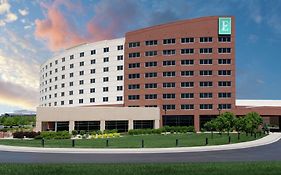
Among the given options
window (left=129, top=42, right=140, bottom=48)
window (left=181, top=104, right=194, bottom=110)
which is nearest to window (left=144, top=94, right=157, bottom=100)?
window (left=181, top=104, right=194, bottom=110)

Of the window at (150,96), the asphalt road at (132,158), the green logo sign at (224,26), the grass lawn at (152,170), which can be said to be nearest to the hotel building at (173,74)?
the green logo sign at (224,26)

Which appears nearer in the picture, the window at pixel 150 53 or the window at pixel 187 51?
the window at pixel 187 51

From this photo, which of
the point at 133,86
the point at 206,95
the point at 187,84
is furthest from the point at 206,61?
the point at 133,86

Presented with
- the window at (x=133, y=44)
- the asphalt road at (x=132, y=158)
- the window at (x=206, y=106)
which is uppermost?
the window at (x=133, y=44)

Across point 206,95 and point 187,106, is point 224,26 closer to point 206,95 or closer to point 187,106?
point 206,95

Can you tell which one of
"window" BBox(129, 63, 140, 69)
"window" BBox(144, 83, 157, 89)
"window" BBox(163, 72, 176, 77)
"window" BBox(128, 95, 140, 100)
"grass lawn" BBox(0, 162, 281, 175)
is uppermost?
"window" BBox(129, 63, 140, 69)

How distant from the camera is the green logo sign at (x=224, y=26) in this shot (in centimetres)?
8325

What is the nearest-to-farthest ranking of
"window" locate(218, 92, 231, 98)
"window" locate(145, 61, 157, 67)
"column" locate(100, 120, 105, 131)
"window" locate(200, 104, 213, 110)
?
"column" locate(100, 120, 105, 131) → "window" locate(218, 92, 231, 98) → "window" locate(200, 104, 213, 110) → "window" locate(145, 61, 157, 67)

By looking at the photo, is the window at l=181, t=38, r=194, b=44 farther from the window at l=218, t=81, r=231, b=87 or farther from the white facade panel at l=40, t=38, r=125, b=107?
the white facade panel at l=40, t=38, r=125, b=107

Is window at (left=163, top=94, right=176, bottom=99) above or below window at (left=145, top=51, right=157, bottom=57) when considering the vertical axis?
below

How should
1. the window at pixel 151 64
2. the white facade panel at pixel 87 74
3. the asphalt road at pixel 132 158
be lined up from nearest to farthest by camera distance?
the asphalt road at pixel 132 158, the window at pixel 151 64, the white facade panel at pixel 87 74

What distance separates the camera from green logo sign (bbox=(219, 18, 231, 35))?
8325 centimetres

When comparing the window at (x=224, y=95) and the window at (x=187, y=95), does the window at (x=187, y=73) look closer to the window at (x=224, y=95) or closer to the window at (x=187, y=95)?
the window at (x=187, y=95)

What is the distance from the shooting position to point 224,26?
83.6 metres
